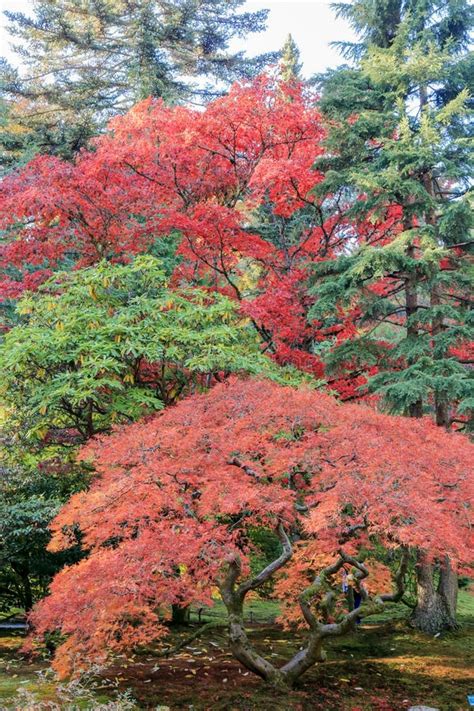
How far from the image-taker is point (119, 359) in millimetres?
8414

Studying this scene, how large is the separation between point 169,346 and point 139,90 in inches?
507

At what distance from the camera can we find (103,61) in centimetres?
2172

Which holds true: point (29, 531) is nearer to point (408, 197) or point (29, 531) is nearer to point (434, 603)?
point (434, 603)

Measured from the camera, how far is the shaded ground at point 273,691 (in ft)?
19.6

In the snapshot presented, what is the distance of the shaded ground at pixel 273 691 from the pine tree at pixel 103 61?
49.4 ft

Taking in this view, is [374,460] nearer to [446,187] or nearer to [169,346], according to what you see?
[169,346]

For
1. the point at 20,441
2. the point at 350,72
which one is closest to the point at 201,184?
the point at 350,72

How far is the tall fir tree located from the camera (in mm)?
9422

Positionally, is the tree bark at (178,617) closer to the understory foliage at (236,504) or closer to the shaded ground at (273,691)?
the shaded ground at (273,691)

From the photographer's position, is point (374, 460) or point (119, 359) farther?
point (119, 359)

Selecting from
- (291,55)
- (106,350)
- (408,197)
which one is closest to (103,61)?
(291,55)

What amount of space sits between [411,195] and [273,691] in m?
8.47

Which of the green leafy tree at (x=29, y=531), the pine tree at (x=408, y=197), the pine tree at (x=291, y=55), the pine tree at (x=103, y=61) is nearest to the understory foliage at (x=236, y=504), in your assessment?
the green leafy tree at (x=29, y=531)

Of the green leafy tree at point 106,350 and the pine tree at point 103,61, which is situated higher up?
the pine tree at point 103,61
